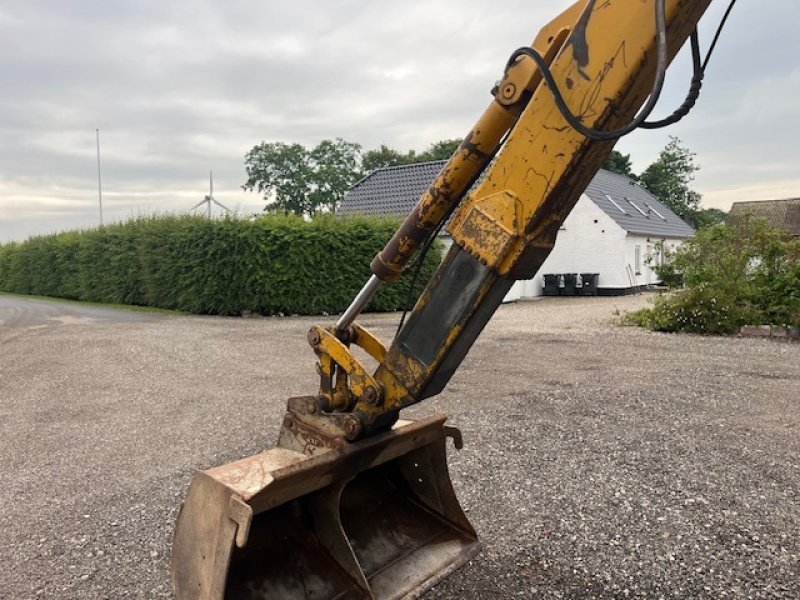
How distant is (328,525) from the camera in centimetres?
269

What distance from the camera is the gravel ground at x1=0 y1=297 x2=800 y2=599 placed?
125 inches

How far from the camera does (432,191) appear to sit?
2438mm

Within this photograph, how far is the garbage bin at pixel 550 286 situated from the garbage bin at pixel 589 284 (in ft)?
3.44

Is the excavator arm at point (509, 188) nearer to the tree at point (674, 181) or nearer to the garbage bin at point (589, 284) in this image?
the garbage bin at point (589, 284)

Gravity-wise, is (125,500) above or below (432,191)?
below

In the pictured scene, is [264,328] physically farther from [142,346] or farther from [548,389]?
[548,389]

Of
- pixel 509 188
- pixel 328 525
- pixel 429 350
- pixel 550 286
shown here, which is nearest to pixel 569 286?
pixel 550 286

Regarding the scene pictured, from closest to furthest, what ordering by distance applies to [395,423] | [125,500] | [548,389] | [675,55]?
[675,55]
[395,423]
[125,500]
[548,389]

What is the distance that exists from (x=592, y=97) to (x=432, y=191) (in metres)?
0.72

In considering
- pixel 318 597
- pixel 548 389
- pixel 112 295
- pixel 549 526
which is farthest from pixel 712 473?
pixel 112 295

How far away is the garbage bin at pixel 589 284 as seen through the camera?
2453cm

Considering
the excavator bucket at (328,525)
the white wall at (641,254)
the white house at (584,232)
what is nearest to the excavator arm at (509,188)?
the excavator bucket at (328,525)

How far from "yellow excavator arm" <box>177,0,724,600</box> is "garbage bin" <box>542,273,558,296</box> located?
22396mm

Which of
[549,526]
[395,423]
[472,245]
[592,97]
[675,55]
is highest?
[675,55]
